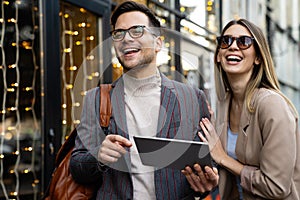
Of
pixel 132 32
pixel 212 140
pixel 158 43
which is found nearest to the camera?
pixel 132 32

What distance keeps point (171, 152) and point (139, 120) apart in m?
0.24

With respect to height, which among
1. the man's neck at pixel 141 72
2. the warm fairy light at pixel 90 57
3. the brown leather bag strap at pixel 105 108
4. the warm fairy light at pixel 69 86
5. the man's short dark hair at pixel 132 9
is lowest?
the brown leather bag strap at pixel 105 108

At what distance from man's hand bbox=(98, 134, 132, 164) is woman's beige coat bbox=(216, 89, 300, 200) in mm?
792

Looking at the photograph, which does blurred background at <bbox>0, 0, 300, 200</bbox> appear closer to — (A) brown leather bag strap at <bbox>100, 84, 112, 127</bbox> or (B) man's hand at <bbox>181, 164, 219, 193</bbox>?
(A) brown leather bag strap at <bbox>100, 84, 112, 127</bbox>

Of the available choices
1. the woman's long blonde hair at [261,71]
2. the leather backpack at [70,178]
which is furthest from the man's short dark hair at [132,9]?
the woman's long blonde hair at [261,71]

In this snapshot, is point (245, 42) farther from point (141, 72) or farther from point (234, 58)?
point (141, 72)

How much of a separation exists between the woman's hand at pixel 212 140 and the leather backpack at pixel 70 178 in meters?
0.48

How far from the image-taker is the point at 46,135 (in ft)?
17.6

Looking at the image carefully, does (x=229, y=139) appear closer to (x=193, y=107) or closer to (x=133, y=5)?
(x=193, y=107)

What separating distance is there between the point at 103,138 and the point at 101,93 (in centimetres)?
23

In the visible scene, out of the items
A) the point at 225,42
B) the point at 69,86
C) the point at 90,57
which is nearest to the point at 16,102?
the point at 69,86

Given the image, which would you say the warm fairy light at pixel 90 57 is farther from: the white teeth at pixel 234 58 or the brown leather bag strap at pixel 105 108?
the brown leather bag strap at pixel 105 108

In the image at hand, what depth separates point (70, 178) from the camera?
286 centimetres

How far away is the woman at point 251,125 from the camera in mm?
2842
